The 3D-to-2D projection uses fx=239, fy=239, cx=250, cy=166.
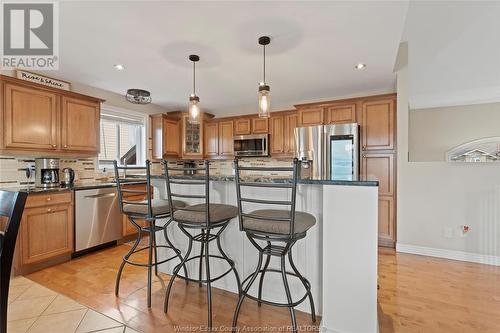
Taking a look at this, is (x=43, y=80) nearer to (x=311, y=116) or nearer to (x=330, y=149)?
(x=311, y=116)

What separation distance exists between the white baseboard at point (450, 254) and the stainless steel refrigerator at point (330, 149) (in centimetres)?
117

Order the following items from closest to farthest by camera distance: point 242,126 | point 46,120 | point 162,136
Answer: point 46,120 → point 162,136 → point 242,126

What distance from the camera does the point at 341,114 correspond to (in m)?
3.68

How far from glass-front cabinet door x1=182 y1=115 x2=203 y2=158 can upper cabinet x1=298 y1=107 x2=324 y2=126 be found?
84.0 inches

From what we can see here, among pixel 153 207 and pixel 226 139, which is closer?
pixel 153 207

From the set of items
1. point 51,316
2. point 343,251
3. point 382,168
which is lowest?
point 51,316

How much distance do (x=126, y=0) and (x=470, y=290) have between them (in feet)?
12.3

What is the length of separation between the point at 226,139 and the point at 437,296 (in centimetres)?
391

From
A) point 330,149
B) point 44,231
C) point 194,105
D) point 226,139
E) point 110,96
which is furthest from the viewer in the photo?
point 226,139

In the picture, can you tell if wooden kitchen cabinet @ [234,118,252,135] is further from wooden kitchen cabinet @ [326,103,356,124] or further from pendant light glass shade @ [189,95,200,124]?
pendant light glass shade @ [189,95,200,124]

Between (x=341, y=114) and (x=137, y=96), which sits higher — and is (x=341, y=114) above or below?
below

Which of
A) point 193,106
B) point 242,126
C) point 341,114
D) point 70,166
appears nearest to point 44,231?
point 70,166

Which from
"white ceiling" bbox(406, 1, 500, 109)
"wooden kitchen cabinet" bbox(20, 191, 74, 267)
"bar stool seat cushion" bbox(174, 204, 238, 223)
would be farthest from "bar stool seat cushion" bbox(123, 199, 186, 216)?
"white ceiling" bbox(406, 1, 500, 109)

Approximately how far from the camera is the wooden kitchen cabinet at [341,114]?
3.60 metres
